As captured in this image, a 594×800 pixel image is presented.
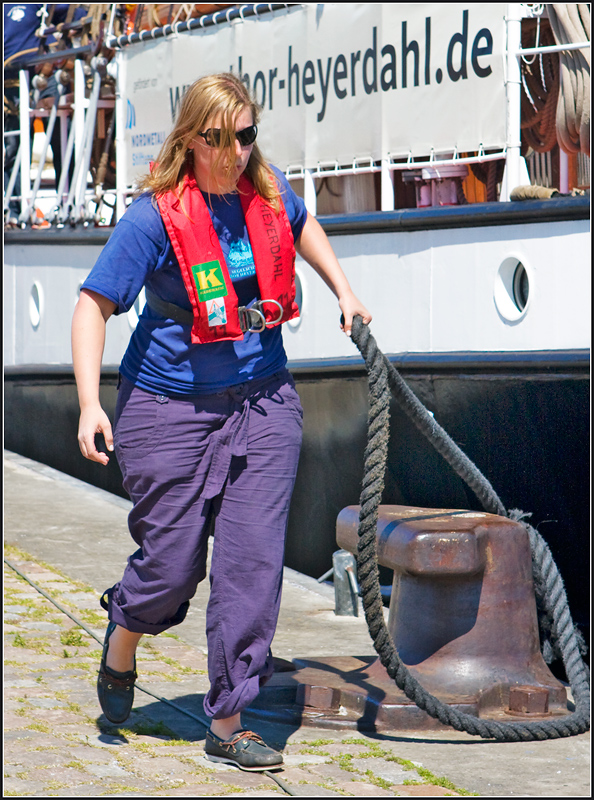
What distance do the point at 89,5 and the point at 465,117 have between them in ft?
12.4

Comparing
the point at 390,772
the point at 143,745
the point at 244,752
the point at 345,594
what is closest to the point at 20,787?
the point at 143,745

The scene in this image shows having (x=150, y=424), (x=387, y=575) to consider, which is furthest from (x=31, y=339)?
(x=150, y=424)

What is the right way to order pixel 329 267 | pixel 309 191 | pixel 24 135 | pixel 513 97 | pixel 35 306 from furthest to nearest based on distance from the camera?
pixel 24 135
pixel 35 306
pixel 309 191
pixel 513 97
pixel 329 267

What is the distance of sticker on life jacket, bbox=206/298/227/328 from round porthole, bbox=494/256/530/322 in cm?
197

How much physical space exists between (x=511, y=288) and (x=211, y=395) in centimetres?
202

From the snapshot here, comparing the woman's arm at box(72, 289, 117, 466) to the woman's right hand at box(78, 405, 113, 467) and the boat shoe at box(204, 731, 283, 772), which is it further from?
the boat shoe at box(204, 731, 283, 772)

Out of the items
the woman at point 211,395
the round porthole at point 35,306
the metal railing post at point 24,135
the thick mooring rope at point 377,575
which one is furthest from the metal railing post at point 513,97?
the metal railing post at point 24,135

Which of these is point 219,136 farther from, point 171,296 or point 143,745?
point 143,745

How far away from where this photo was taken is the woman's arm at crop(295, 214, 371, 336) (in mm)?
3043

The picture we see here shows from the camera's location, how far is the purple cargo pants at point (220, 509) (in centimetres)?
283

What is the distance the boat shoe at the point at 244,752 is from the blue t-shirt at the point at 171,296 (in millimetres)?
865

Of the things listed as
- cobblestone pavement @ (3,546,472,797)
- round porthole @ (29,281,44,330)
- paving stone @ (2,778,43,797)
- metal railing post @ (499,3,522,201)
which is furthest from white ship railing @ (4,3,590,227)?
paving stone @ (2,778,43,797)

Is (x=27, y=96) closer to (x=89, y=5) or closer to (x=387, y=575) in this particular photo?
(x=89, y=5)

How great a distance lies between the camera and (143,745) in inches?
117
